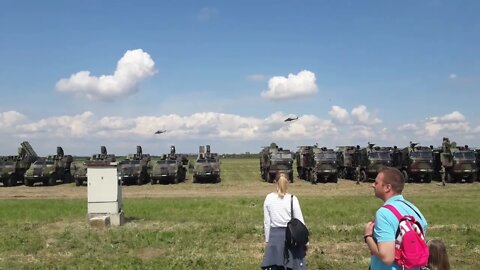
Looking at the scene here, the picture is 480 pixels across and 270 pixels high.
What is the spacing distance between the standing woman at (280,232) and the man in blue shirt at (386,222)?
7.66 feet

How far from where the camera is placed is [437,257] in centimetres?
395

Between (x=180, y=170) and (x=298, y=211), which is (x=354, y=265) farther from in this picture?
(x=180, y=170)

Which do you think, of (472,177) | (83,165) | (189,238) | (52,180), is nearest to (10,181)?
(52,180)

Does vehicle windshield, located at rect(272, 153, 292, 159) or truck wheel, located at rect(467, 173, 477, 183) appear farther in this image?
vehicle windshield, located at rect(272, 153, 292, 159)

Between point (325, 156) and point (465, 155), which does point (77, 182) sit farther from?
point (465, 155)

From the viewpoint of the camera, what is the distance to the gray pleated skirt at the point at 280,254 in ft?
20.8

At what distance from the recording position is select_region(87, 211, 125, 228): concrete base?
46.8ft

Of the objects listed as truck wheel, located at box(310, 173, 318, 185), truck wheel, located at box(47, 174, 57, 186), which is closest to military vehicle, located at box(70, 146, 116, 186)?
truck wheel, located at box(47, 174, 57, 186)

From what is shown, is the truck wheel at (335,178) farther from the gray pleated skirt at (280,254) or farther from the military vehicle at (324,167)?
the gray pleated skirt at (280,254)

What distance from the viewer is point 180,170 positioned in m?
39.6

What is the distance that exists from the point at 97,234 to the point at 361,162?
91.5ft

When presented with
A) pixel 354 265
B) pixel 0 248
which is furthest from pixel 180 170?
pixel 354 265

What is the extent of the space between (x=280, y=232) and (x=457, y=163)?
108 ft

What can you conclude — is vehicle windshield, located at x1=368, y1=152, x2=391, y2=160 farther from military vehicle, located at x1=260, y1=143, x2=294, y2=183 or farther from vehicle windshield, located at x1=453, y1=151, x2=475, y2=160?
military vehicle, located at x1=260, y1=143, x2=294, y2=183
